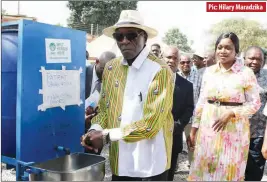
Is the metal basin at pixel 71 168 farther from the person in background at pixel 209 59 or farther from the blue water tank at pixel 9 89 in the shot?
the person in background at pixel 209 59

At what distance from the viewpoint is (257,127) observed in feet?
11.6

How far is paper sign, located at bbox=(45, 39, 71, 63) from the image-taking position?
7.30ft

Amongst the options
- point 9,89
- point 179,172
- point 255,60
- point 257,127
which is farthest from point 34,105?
point 179,172

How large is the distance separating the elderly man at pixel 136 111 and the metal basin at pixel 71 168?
0.15 metres

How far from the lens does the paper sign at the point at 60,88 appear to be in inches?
87.2

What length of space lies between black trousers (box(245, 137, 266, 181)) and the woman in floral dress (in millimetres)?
516

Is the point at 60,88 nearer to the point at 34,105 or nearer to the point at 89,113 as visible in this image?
the point at 34,105

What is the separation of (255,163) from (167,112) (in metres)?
1.76

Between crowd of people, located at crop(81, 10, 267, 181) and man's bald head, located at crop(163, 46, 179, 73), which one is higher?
man's bald head, located at crop(163, 46, 179, 73)

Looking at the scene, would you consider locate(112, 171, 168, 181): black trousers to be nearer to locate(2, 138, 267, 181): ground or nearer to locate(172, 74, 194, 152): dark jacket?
locate(172, 74, 194, 152): dark jacket

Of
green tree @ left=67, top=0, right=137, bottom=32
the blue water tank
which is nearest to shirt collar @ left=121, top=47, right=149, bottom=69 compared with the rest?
the blue water tank

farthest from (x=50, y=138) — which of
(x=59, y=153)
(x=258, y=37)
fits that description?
(x=258, y=37)

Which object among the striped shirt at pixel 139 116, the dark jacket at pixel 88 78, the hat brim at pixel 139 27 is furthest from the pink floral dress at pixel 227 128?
the dark jacket at pixel 88 78

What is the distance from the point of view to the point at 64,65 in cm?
238
